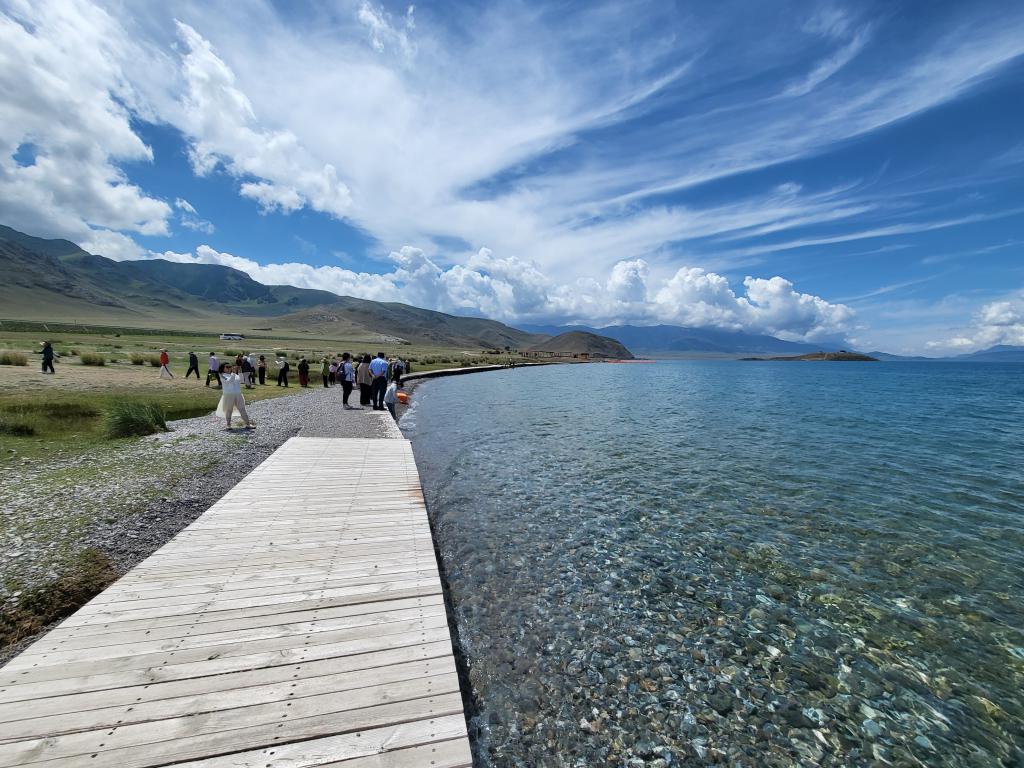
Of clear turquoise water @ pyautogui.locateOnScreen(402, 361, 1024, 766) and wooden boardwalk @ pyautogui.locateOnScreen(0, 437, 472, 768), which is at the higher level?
wooden boardwalk @ pyautogui.locateOnScreen(0, 437, 472, 768)

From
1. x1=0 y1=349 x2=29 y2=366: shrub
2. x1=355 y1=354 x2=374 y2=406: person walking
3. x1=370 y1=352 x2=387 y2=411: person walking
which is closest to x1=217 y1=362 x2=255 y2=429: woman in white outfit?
x1=370 y1=352 x2=387 y2=411: person walking

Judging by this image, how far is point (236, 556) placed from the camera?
635 cm

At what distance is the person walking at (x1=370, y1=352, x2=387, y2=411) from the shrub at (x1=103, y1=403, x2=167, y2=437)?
8644 millimetres

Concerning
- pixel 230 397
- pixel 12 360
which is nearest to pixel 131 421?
pixel 230 397

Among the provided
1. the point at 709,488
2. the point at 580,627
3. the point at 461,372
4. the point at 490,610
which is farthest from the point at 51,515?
the point at 461,372

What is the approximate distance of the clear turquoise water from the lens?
16.3 feet

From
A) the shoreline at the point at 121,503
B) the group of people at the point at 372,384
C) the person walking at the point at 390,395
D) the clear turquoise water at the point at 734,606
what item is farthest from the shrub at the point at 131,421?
the clear turquoise water at the point at 734,606

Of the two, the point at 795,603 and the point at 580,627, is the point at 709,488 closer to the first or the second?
the point at 795,603

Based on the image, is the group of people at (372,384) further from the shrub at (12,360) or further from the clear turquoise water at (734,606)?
the shrub at (12,360)

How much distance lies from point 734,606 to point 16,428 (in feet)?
65.9

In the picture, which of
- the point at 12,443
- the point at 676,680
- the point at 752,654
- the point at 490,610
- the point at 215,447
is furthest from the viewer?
the point at 215,447

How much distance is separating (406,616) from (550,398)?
32.8 meters

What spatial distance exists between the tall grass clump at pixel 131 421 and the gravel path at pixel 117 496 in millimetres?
618

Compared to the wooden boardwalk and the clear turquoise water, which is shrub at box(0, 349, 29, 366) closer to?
the clear turquoise water
